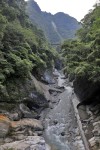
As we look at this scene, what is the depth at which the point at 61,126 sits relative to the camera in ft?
63.7

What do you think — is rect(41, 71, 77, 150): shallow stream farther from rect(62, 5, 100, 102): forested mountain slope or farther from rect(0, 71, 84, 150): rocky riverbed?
rect(62, 5, 100, 102): forested mountain slope

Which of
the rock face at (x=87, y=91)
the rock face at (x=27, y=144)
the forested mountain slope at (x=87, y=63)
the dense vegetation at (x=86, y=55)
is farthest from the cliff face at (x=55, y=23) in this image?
the rock face at (x=27, y=144)

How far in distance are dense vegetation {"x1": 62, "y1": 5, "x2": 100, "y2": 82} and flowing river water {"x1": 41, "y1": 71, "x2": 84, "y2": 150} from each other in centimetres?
374

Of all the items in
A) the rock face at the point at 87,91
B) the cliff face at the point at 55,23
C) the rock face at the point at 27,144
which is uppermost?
the cliff face at the point at 55,23

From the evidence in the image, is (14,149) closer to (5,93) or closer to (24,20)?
(5,93)

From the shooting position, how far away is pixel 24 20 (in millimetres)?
45219

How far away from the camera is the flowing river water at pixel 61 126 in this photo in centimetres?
1571

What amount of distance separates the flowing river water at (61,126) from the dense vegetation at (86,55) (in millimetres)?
3739

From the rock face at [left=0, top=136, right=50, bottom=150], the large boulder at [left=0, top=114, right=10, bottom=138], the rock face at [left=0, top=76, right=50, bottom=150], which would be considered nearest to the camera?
the rock face at [left=0, top=136, right=50, bottom=150]

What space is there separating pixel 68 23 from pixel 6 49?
13297 centimetres

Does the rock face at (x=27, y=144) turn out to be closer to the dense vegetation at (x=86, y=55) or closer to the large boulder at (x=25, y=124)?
the large boulder at (x=25, y=124)

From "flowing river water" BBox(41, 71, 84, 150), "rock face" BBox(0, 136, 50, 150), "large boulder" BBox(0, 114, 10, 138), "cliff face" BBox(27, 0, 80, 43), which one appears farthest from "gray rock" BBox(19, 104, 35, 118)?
"cliff face" BBox(27, 0, 80, 43)

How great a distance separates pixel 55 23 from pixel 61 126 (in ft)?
416

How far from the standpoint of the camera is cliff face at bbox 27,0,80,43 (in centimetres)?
11251
